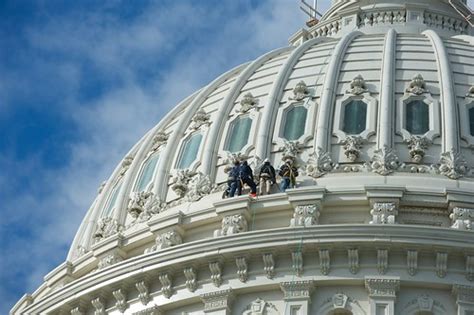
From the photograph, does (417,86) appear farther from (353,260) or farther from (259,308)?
(259,308)

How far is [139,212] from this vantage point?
243 feet

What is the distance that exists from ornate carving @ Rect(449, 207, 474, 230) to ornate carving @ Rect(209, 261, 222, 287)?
821cm

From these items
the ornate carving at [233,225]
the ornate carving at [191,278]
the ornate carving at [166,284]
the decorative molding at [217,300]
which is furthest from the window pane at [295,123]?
the decorative molding at [217,300]

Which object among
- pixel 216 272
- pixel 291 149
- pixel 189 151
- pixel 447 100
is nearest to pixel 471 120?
pixel 447 100

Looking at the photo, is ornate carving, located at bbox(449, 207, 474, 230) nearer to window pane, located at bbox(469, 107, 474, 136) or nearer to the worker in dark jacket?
window pane, located at bbox(469, 107, 474, 136)

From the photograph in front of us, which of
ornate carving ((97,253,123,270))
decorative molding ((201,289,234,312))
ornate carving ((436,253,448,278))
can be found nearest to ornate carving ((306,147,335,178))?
decorative molding ((201,289,234,312))

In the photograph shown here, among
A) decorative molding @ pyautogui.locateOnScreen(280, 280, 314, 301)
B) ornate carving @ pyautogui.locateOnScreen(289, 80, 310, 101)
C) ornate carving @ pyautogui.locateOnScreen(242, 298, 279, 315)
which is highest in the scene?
ornate carving @ pyautogui.locateOnScreen(289, 80, 310, 101)

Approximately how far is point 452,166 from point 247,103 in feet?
32.8

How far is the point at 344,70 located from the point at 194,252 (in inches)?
535

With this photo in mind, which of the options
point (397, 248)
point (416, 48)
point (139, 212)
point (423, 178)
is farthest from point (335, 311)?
point (416, 48)

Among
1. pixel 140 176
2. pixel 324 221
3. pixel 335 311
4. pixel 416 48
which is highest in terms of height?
pixel 416 48

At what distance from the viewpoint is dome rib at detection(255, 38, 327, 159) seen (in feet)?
237

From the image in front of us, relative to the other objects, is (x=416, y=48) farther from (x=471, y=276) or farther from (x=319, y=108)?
(x=471, y=276)

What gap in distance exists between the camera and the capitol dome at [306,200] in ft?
210
